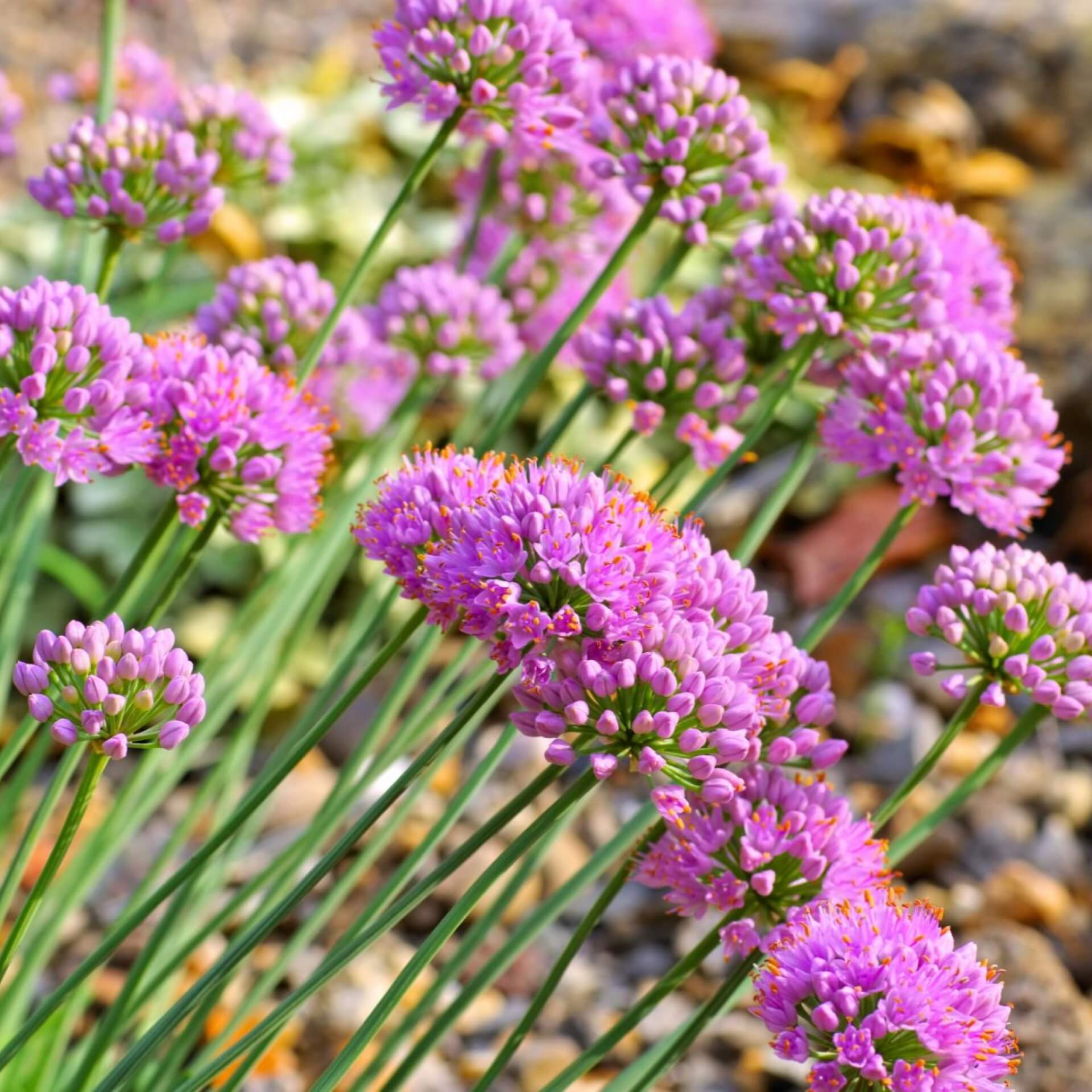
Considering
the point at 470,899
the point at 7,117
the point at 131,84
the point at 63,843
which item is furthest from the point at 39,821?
the point at 131,84

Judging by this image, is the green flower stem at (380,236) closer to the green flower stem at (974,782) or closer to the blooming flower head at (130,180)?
the blooming flower head at (130,180)

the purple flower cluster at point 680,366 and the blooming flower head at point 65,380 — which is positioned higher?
the purple flower cluster at point 680,366

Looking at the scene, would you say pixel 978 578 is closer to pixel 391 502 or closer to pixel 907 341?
pixel 907 341

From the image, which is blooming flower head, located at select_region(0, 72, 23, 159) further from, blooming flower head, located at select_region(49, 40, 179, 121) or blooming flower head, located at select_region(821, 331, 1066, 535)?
blooming flower head, located at select_region(821, 331, 1066, 535)

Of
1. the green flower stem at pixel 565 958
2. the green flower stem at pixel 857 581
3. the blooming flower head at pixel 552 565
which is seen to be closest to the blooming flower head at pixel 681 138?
the green flower stem at pixel 857 581

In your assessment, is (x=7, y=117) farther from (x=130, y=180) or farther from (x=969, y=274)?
(x=969, y=274)

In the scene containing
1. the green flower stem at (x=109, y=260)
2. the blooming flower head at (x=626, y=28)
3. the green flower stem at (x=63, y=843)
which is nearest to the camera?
the green flower stem at (x=63, y=843)
